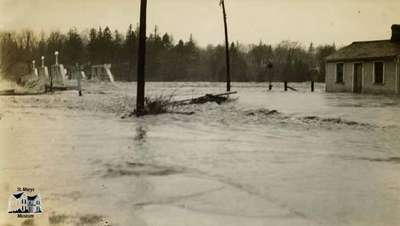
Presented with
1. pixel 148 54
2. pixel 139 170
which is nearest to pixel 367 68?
pixel 148 54

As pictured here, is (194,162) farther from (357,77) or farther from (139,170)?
(357,77)

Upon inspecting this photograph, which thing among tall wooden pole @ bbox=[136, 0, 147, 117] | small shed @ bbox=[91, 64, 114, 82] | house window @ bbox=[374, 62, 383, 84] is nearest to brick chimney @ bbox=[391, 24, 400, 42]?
house window @ bbox=[374, 62, 383, 84]

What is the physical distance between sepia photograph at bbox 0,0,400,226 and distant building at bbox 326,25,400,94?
1.4 inches

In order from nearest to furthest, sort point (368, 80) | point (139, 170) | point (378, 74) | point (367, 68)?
point (139, 170), point (378, 74), point (368, 80), point (367, 68)

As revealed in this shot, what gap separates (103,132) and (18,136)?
1.70ft

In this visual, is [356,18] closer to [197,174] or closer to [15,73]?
[197,174]

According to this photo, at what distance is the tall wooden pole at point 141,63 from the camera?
308cm

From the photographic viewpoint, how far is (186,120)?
317cm

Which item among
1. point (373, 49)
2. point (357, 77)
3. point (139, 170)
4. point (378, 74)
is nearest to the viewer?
point (139, 170)

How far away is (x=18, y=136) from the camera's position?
294 centimetres

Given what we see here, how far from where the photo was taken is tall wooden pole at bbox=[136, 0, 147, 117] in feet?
10.1

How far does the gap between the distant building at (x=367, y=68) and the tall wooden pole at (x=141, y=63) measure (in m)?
1.24

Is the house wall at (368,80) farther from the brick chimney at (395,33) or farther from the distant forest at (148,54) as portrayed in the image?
the distant forest at (148,54)

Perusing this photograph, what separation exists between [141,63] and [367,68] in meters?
2.49
